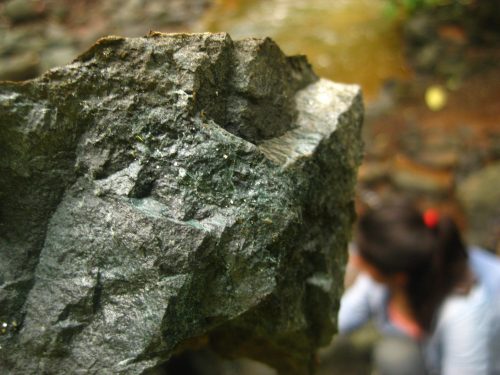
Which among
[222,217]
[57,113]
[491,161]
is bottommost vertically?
[222,217]

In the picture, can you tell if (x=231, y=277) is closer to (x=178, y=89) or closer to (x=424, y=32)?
(x=178, y=89)

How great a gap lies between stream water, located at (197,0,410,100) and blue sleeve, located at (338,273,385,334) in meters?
2.46

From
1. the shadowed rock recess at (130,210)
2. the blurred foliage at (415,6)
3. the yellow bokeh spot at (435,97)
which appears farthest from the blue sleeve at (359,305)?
the blurred foliage at (415,6)

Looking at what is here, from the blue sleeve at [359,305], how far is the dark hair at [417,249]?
1.33ft

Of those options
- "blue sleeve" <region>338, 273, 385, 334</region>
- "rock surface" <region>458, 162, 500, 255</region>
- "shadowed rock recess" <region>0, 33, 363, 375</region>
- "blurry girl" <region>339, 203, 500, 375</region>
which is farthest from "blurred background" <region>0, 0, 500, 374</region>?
"shadowed rock recess" <region>0, 33, 363, 375</region>

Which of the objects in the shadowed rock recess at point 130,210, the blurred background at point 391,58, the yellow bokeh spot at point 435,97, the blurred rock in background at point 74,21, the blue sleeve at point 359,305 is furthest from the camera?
the blurred rock in background at point 74,21

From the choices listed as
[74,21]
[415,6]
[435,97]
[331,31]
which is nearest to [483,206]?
[435,97]

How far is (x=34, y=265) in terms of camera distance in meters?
0.95

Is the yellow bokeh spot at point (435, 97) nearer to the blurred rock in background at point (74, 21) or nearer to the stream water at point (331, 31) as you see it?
the stream water at point (331, 31)

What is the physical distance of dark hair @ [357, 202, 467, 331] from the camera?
→ 6.09ft

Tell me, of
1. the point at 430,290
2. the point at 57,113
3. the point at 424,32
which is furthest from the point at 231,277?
the point at 424,32

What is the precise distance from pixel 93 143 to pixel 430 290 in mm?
1425

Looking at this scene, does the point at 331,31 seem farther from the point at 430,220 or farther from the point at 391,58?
the point at 430,220

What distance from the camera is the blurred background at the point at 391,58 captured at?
3762 millimetres
